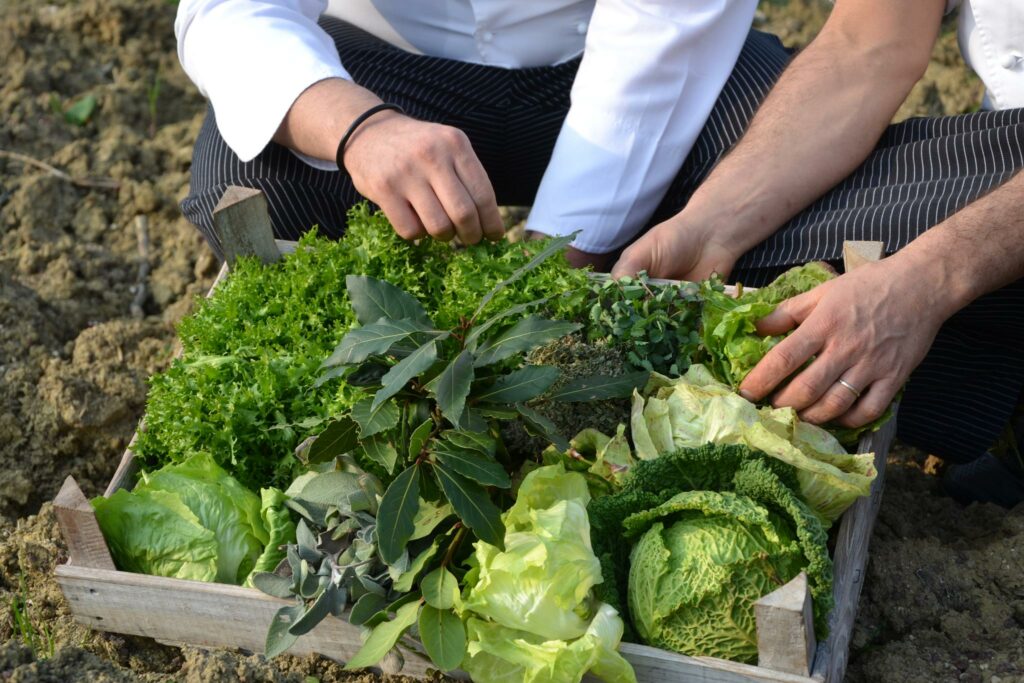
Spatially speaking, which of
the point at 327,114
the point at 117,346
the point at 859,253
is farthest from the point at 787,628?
the point at 117,346

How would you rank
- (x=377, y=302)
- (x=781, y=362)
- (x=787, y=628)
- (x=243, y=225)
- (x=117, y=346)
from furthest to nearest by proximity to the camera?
(x=117, y=346), (x=243, y=225), (x=781, y=362), (x=377, y=302), (x=787, y=628)

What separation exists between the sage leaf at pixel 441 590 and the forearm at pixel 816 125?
4.08 ft

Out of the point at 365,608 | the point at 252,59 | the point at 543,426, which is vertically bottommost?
the point at 365,608

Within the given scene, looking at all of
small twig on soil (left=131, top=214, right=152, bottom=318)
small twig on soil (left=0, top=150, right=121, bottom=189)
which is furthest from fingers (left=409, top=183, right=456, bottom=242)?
small twig on soil (left=0, top=150, right=121, bottom=189)

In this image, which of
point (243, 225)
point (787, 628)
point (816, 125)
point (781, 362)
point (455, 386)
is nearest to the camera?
point (787, 628)

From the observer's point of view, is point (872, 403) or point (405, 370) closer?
point (405, 370)

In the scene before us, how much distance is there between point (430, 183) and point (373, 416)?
2.16ft

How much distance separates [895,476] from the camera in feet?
9.74

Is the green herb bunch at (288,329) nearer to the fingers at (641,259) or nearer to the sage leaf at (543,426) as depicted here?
the fingers at (641,259)

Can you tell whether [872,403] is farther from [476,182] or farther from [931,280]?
[476,182]

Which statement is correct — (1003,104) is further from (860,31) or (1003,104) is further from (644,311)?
(644,311)

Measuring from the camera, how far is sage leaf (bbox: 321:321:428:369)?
205 centimetres

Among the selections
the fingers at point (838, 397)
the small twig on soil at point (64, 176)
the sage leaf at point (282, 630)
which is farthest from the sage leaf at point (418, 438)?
the small twig on soil at point (64, 176)

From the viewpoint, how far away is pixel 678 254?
276cm
